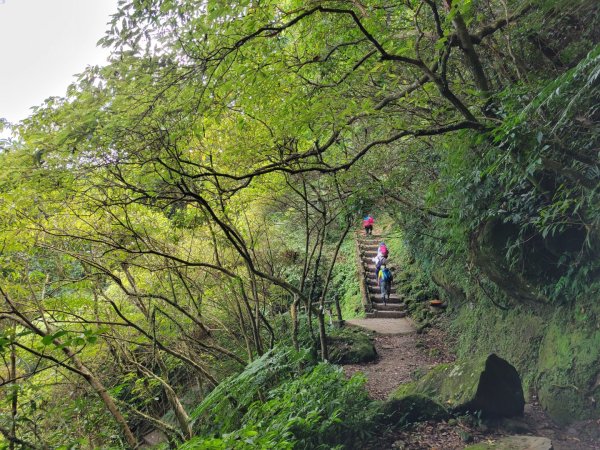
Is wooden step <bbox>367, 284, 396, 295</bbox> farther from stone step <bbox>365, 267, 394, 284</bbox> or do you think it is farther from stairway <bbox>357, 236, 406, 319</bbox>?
stone step <bbox>365, 267, 394, 284</bbox>

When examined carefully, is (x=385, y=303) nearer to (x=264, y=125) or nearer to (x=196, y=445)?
(x=264, y=125)

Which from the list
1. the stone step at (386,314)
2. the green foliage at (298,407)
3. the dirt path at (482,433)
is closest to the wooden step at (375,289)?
the stone step at (386,314)

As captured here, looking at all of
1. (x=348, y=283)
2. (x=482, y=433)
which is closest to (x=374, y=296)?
(x=348, y=283)

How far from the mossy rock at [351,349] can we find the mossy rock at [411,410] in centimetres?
411

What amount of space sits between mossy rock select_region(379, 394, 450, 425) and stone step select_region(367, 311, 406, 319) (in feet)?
26.9

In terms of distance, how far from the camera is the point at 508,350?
25.3 ft

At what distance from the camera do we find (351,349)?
9.57m

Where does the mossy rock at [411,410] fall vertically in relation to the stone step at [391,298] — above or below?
above

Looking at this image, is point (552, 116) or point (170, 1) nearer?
point (170, 1)

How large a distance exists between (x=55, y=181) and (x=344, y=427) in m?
4.15

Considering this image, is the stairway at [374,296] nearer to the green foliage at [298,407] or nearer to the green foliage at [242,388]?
the green foliage at [242,388]

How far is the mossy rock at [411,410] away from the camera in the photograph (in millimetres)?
5102

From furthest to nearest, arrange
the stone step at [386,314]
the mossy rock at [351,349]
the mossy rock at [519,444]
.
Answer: the stone step at [386,314]
the mossy rock at [351,349]
the mossy rock at [519,444]

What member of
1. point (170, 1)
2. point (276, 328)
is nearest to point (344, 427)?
point (170, 1)
